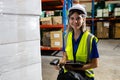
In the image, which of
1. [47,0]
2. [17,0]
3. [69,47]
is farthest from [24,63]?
[47,0]

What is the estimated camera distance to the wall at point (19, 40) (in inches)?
71.0

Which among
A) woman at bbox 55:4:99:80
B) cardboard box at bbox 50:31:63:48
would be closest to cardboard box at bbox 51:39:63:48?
cardboard box at bbox 50:31:63:48

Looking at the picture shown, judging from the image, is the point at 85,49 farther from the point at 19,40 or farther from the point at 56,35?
the point at 56,35

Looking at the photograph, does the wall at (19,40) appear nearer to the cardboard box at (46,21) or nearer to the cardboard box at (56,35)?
the cardboard box at (56,35)

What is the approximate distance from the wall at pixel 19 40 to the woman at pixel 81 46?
320mm

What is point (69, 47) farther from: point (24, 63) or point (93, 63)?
point (24, 63)

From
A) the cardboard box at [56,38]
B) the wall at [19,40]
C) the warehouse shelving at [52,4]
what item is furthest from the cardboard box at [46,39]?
the wall at [19,40]

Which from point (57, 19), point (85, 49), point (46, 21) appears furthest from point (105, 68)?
point (85, 49)

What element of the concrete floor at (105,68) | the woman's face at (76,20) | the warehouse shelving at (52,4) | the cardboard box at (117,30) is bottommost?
the concrete floor at (105,68)

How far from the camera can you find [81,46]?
1.99 metres

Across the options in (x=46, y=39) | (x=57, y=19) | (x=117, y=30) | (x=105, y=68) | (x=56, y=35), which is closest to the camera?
(x=105, y=68)

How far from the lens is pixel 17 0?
6.28 feet

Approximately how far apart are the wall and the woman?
0.32 meters

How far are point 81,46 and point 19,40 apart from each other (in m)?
0.52
